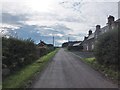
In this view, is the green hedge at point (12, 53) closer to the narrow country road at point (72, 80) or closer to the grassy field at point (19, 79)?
the grassy field at point (19, 79)

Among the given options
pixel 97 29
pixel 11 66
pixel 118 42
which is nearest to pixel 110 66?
pixel 118 42

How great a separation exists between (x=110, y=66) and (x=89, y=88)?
7.60m

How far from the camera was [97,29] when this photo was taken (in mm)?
74125

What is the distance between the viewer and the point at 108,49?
18531 millimetres

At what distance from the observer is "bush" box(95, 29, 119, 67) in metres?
17.2

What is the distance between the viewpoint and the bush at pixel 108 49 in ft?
56.4

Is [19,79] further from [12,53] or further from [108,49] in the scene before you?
[108,49]

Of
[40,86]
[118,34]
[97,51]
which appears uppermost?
[118,34]

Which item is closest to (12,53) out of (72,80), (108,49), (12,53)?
(12,53)

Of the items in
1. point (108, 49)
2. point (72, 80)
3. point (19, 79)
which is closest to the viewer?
point (72, 80)

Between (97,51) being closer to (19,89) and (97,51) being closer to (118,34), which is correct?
(118,34)

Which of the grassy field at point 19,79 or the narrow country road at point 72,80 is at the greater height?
the grassy field at point 19,79

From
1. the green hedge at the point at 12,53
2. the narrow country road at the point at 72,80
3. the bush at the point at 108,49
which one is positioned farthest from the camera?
the bush at the point at 108,49

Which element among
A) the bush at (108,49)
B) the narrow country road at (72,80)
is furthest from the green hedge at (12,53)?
the bush at (108,49)
